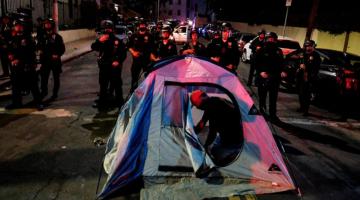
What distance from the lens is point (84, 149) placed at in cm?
616

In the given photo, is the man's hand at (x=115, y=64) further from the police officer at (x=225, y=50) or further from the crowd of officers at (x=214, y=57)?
the police officer at (x=225, y=50)

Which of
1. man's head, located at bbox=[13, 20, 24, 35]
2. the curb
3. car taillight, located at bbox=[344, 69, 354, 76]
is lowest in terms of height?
the curb

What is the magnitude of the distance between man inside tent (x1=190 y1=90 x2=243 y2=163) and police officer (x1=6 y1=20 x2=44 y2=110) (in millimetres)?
4801

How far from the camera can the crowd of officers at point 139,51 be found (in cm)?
865

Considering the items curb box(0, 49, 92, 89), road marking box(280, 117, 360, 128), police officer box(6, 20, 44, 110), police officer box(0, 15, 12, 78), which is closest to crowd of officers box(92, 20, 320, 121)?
road marking box(280, 117, 360, 128)

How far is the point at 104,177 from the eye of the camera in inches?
203

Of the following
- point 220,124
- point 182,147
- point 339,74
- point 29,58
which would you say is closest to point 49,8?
point 29,58

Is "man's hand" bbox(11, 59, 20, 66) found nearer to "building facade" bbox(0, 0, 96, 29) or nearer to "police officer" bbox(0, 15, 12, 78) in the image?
"police officer" bbox(0, 15, 12, 78)

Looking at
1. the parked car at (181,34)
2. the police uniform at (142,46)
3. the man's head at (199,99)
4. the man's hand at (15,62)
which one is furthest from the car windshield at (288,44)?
the parked car at (181,34)

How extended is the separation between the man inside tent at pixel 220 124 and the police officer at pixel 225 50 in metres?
3.80

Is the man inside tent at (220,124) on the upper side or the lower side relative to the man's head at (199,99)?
lower

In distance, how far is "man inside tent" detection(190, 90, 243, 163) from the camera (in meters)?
4.80

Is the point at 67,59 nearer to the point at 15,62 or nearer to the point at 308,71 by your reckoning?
the point at 15,62

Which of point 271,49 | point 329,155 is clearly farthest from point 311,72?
point 329,155
